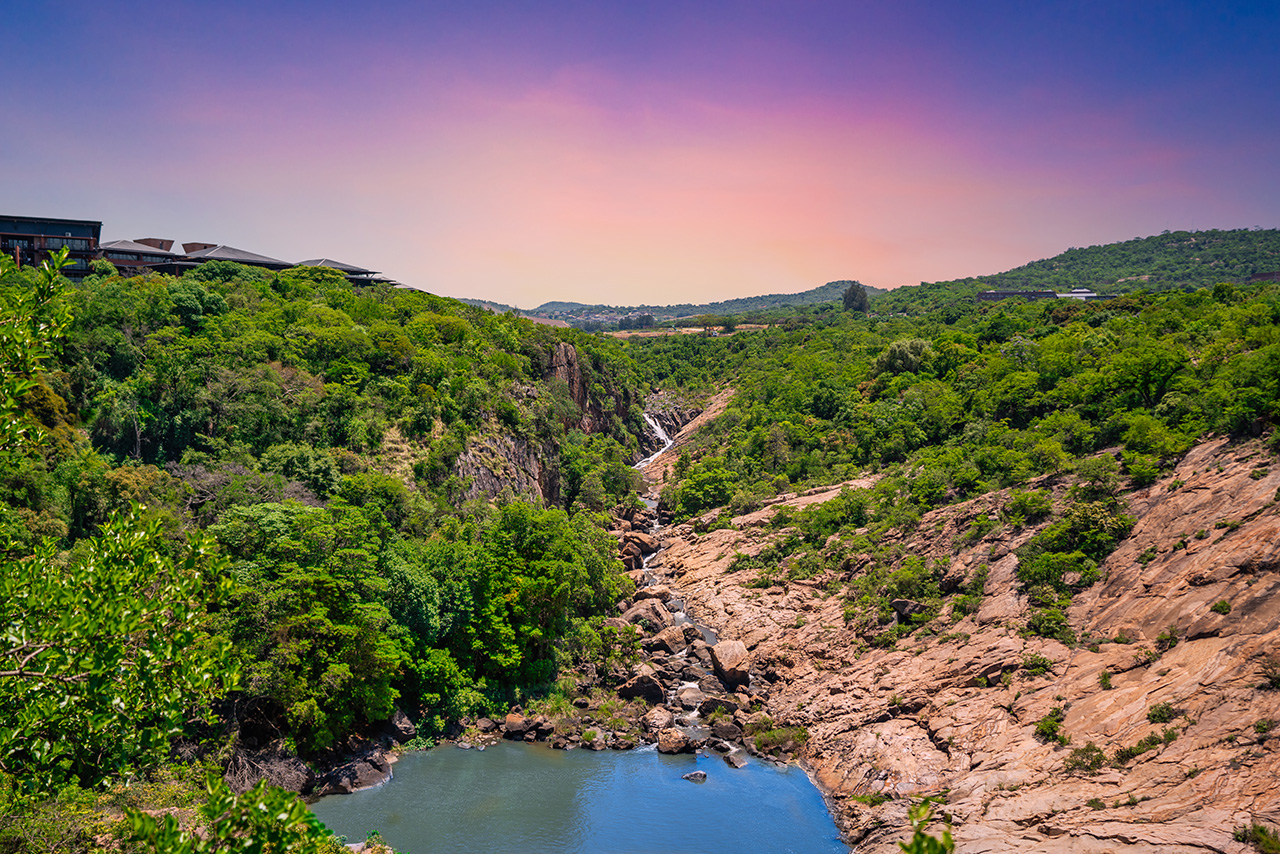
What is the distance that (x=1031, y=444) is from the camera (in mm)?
45812

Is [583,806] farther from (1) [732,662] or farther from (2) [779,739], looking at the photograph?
(1) [732,662]

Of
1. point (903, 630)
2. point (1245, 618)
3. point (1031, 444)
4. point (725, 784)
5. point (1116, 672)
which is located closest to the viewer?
point (1245, 618)

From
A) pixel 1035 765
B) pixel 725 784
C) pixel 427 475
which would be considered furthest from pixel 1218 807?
pixel 427 475

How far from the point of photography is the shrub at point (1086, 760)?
82.5 feet

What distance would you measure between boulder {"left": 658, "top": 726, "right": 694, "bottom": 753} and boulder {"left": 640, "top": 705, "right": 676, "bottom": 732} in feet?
3.50

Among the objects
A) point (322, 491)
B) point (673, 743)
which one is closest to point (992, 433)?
point (673, 743)

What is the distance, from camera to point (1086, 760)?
25.5m

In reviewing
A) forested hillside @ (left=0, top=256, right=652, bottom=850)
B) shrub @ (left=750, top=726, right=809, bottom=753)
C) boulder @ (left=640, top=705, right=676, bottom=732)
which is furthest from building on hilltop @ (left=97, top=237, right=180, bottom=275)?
shrub @ (left=750, top=726, right=809, bottom=753)

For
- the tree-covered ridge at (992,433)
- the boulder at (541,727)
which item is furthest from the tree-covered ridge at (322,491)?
the tree-covered ridge at (992,433)

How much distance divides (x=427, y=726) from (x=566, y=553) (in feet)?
38.9

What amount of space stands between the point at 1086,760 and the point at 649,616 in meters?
26.3

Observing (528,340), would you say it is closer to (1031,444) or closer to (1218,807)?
(1031,444)

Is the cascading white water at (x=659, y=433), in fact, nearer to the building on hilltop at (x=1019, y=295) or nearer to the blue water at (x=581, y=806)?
the building on hilltop at (x=1019, y=295)

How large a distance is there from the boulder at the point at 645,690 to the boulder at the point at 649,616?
6583mm
